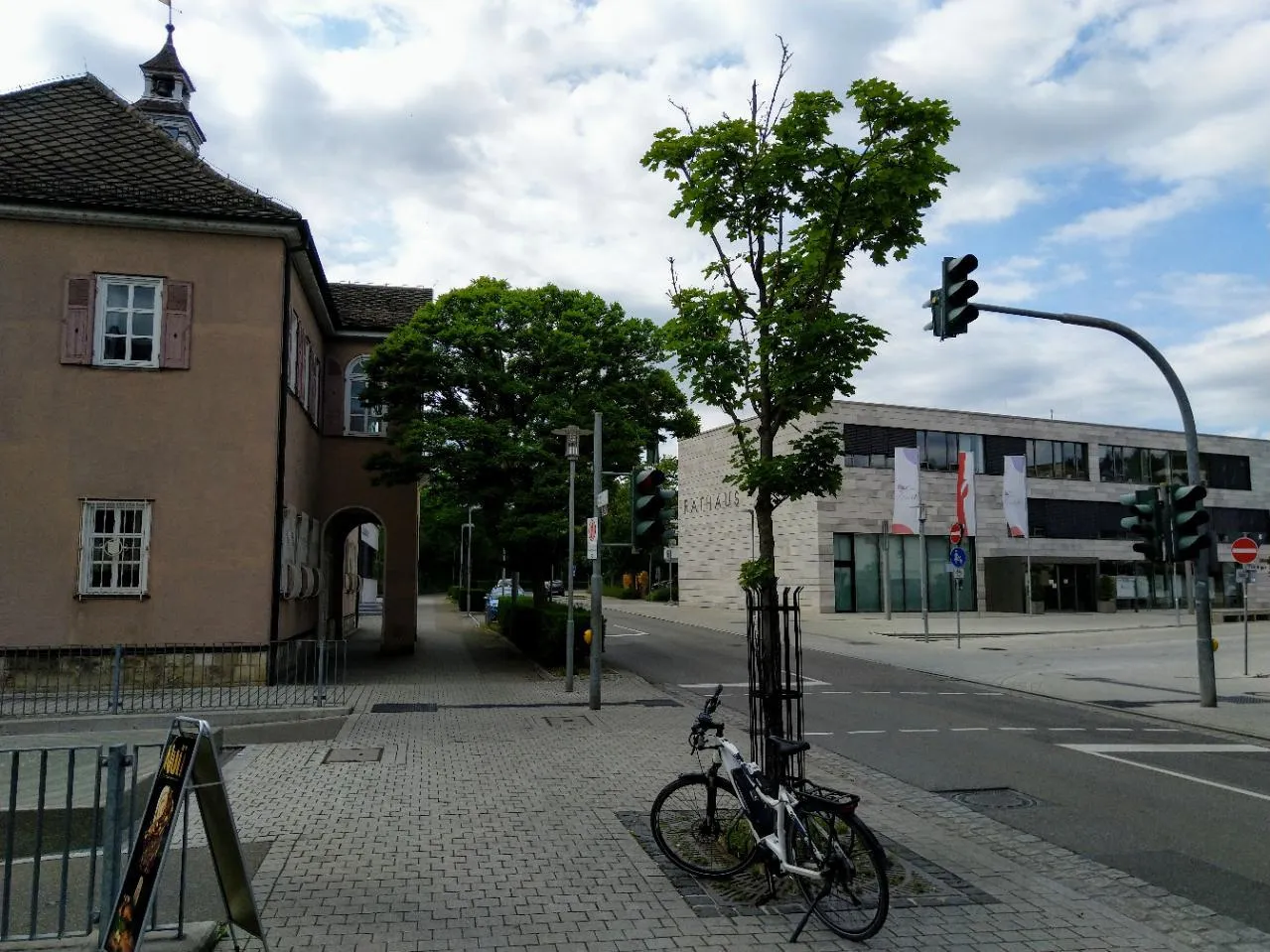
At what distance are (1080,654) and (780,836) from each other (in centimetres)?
2296

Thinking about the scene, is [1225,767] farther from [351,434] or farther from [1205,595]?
[351,434]

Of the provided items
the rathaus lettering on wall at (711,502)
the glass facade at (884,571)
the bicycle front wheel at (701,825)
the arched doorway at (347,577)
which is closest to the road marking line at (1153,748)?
the bicycle front wheel at (701,825)

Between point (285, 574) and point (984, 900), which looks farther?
point (285, 574)

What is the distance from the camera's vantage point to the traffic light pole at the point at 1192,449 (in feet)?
43.7

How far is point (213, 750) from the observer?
15.4 ft

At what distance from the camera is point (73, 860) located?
6320 mm

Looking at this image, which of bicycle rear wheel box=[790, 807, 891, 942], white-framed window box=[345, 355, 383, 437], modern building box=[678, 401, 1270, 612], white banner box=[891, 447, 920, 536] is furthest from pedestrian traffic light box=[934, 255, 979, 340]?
white banner box=[891, 447, 920, 536]

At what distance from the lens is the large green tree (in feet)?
65.7

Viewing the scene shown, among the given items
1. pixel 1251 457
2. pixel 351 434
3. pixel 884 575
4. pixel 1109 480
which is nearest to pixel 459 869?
pixel 351 434

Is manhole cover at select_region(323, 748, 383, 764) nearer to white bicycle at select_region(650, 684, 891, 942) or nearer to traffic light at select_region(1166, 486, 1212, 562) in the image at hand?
white bicycle at select_region(650, 684, 891, 942)

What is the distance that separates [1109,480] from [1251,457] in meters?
12.2

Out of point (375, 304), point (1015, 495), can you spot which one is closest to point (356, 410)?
point (375, 304)

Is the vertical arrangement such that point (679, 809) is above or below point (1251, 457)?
below

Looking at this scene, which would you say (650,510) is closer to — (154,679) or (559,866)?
(559,866)
